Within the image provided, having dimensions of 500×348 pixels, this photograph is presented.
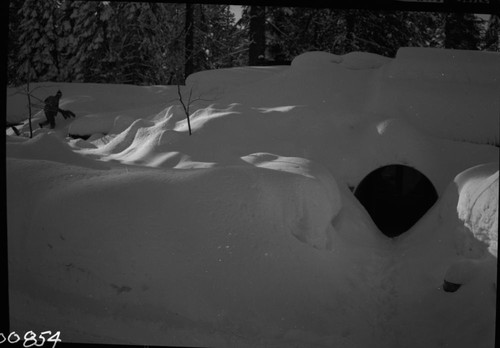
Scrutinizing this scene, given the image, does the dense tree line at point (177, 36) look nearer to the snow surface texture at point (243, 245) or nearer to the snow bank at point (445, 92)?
the snow bank at point (445, 92)

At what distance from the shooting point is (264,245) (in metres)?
4.14

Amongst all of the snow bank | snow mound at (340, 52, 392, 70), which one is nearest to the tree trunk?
snow mound at (340, 52, 392, 70)

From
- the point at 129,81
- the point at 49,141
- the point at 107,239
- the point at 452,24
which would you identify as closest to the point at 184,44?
the point at 129,81

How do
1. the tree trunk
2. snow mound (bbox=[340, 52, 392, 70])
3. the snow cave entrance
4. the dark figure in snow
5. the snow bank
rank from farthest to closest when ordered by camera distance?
1. the dark figure in snow
2. snow mound (bbox=[340, 52, 392, 70])
3. the tree trunk
4. the snow bank
5. the snow cave entrance

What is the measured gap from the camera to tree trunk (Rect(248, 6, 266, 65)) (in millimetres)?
7574

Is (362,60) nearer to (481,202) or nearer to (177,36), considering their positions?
(177,36)

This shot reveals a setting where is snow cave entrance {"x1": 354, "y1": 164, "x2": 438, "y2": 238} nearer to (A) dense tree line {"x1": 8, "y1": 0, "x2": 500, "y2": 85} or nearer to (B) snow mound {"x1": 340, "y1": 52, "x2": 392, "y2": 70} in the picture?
(A) dense tree line {"x1": 8, "y1": 0, "x2": 500, "y2": 85}

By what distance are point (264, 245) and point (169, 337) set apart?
1165mm

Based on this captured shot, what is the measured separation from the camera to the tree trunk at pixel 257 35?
7574 mm

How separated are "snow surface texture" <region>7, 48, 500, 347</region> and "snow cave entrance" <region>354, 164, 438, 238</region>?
0.51 feet

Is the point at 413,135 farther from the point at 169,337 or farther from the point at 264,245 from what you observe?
the point at 169,337

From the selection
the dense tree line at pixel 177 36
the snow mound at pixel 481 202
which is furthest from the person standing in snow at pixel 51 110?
the snow mound at pixel 481 202

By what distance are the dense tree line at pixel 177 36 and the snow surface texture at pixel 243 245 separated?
1621 millimetres

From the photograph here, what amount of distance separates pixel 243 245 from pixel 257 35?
200 inches
